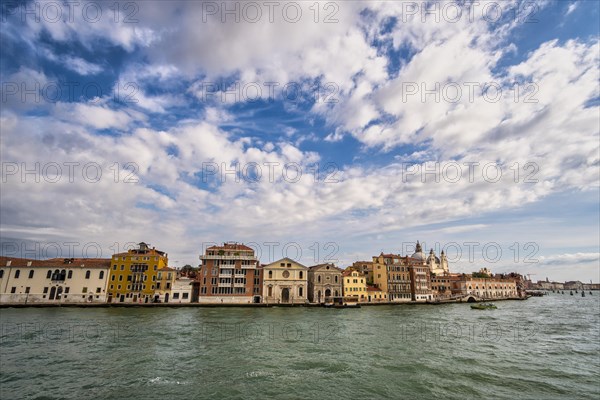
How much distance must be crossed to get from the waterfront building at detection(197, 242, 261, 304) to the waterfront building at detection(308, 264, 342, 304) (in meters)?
12.4

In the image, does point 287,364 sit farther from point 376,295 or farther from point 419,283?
point 419,283

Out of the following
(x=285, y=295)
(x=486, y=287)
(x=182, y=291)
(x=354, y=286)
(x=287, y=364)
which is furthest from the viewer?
(x=486, y=287)

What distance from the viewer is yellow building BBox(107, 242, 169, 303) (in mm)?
59344

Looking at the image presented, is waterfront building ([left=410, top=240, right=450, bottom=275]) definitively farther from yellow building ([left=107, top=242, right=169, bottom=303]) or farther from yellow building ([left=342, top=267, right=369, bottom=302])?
yellow building ([left=107, top=242, right=169, bottom=303])

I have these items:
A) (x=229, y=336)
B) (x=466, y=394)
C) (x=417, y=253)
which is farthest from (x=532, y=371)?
(x=417, y=253)

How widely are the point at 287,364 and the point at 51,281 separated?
190 feet

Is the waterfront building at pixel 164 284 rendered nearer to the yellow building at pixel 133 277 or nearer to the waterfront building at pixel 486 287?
the yellow building at pixel 133 277

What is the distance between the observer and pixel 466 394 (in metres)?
14.9

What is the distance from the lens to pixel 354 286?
72.0 m

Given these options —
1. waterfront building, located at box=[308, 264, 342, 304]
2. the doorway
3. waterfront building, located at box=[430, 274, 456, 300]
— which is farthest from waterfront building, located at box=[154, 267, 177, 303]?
waterfront building, located at box=[430, 274, 456, 300]

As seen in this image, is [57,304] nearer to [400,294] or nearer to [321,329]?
[321,329]

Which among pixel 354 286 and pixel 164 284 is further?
pixel 354 286

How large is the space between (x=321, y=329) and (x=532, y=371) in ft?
59.6

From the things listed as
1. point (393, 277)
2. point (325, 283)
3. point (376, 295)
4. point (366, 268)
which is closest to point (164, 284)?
point (325, 283)
